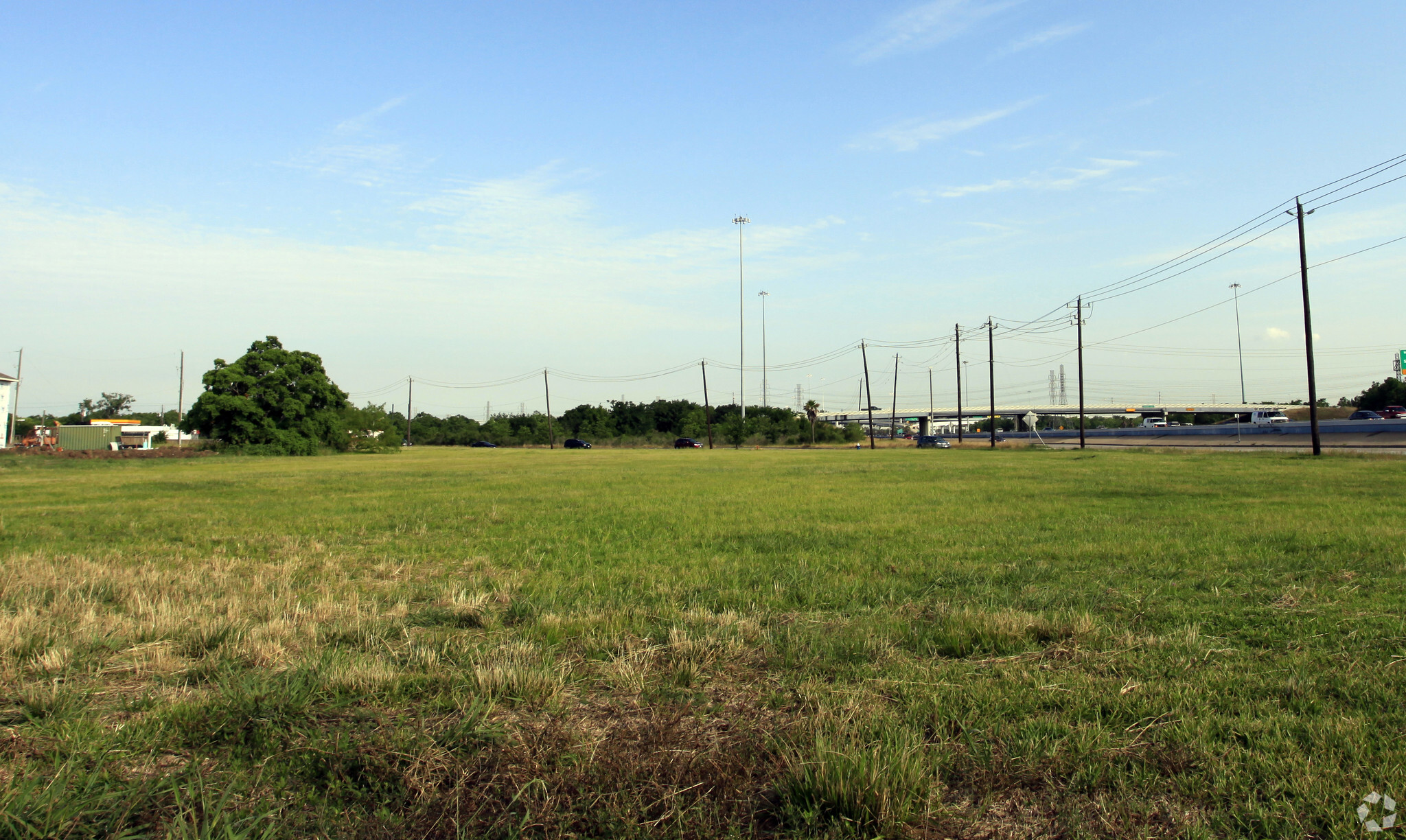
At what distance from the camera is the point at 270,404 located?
233 feet

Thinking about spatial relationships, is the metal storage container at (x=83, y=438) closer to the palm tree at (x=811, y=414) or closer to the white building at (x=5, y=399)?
the white building at (x=5, y=399)

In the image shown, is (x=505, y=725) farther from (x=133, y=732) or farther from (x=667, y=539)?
(x=667, y=539)

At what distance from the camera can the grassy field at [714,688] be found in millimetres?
3246

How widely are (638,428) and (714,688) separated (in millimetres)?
129401

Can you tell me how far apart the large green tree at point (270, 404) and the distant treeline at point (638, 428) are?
111 feet

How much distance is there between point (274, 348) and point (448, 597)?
249ft

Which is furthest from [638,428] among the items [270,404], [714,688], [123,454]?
[714,688]

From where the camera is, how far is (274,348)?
2891 inches

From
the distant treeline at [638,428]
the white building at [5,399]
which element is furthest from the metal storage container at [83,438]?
the distant treeline at [638,428]

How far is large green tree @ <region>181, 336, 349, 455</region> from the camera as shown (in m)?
68.2

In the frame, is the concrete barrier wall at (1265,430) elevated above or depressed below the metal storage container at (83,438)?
below

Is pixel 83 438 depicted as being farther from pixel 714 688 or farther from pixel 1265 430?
pixel 1265 430

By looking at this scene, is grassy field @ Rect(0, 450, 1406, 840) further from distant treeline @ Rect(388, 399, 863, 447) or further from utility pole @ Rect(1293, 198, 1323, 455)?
distant treeline @ Rect(388, 399, 863, 447)

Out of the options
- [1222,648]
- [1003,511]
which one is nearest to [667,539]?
[1003,511]
